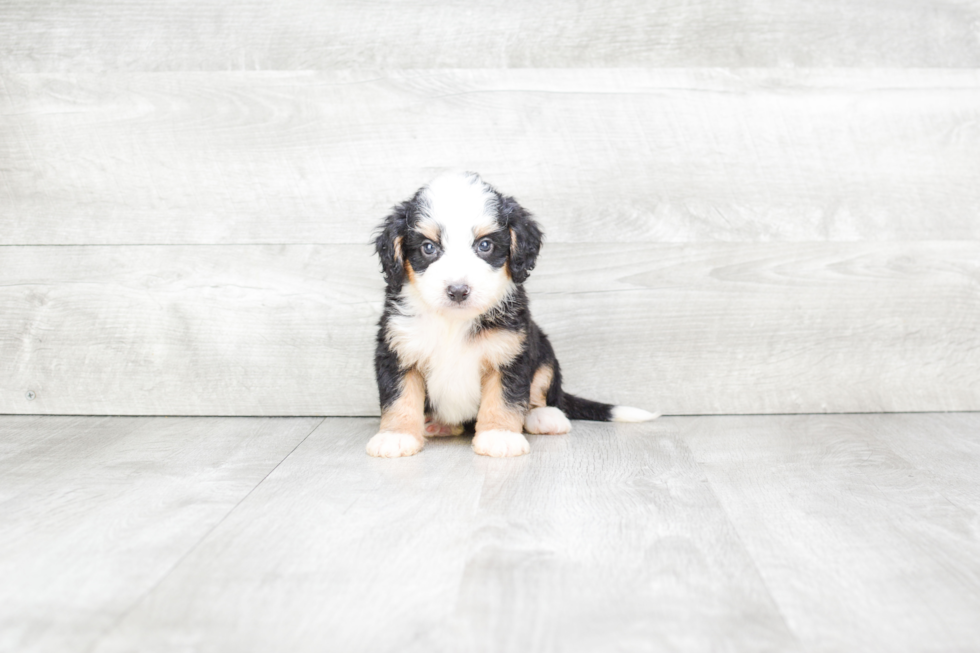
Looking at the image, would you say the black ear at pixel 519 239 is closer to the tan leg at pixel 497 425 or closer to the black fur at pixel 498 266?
the black fur at pixel 498 266

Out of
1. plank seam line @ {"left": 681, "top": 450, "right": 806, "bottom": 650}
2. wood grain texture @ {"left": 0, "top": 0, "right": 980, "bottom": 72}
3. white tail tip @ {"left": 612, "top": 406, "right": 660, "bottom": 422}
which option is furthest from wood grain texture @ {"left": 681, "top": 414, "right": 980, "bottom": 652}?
wood grain texture @ {"left": 0, "top": 0, "right": 980, "bottom": 72}

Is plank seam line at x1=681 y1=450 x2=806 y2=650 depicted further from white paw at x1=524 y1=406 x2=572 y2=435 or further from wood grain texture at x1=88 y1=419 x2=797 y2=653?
white paw at x1=524 y1=406 x2=572 y2=435

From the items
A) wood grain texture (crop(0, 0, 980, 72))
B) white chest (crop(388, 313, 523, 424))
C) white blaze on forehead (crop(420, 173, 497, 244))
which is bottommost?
white chest (crop(388, 313, 523, 424))

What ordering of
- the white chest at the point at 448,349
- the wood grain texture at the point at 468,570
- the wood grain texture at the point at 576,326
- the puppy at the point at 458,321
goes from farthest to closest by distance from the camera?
the wood grain texture at the point at 576,326, the white chest at the point at 448,349, the puppy at the point at 458,321, the wood grain texture at the point at 468,570

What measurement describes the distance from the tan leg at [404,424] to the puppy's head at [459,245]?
0.26m

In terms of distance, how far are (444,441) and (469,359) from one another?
1.01 feet

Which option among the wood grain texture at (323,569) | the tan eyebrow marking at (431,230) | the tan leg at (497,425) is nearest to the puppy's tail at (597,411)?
the tan leg at (497,425)

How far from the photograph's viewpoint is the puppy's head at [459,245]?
2.29 metres

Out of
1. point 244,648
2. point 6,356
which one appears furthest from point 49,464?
point 244,648

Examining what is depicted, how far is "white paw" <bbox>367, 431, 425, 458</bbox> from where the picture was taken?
2.43m

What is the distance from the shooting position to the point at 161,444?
102 inches

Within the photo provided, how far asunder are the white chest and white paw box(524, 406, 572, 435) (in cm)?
27

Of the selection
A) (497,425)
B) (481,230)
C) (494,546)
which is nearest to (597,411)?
(497,425)

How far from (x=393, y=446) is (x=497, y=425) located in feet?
1.03
